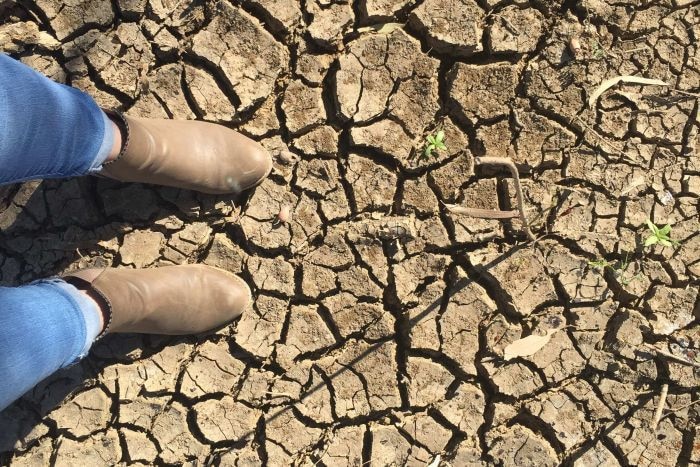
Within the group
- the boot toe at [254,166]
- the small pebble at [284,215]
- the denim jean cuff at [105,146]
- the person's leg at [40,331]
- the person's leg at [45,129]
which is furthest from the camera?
the small pebble at [284,215]

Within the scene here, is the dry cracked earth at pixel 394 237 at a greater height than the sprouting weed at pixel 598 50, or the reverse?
the sprouting weed at pixel 598 50

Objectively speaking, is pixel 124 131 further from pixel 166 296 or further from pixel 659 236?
pixel 659 236

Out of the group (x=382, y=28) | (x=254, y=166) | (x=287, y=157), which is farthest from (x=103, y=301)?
(x=382, y=28)

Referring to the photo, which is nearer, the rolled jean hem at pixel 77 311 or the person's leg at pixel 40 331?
the person's leg at pixel 40 331

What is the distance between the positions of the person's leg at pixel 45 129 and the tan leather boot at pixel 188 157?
0.32 feet

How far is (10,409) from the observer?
8.93 feet

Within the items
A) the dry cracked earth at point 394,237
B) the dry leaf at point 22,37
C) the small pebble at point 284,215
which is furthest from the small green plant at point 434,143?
the dry leaf at point 22,37

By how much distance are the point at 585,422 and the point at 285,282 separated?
1.49 m

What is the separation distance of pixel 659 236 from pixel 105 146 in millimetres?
2333

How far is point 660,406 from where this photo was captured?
2.82 m

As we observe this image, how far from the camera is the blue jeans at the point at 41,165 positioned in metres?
1.84

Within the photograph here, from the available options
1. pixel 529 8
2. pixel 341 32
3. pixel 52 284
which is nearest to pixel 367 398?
pixel 52 284

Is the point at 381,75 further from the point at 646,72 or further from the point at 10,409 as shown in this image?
the point at 10,409

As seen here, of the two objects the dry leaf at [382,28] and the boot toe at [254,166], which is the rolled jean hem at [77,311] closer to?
the boot toe at [254,166]
